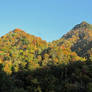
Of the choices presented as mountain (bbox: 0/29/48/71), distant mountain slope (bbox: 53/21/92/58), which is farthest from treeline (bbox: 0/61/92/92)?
distant mountain slope (bbox: 53/21/92/58)

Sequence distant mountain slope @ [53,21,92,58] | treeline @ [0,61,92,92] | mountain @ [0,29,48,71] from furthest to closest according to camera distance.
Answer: distant mountain slope @ [53,21,92,58] < mountain @ [0,29,48,71] < treeline @ [0,61,92,92]

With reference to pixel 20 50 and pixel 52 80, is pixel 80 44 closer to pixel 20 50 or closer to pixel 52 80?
pixel 20 50

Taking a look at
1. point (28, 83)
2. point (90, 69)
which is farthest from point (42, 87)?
point (90, 69)

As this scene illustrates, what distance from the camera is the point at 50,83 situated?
4112cm

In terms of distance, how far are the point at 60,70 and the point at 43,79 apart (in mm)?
8902

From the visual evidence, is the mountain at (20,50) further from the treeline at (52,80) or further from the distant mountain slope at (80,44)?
the distant mountain slope at (80,44)

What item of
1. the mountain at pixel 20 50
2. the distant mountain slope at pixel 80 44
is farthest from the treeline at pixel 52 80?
the distant mountain slope at pixel 80 44

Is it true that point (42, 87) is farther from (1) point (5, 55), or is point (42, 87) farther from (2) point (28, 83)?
(1) point (5, 55)

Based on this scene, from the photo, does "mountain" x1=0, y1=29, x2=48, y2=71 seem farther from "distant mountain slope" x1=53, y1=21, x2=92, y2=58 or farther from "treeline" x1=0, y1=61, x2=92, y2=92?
"distant mountain slope" x1=53, y1=21, x2=92, y2=58

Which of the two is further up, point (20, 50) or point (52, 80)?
point (20, 50)

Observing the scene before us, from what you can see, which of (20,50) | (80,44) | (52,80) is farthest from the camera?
(80,44)

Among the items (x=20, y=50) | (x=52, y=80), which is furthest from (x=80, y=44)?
(x=52, y=80)

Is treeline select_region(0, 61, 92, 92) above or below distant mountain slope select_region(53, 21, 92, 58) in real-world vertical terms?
below

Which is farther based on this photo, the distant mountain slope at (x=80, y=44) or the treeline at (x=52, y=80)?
the distant mountain slope at (x=80, y=44)
